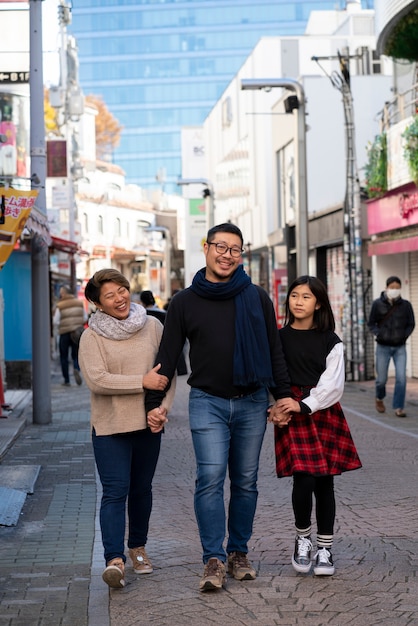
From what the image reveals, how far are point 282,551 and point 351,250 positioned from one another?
17.1 metres

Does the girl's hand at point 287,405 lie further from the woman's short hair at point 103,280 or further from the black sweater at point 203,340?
the woman's short hair at point 103,280

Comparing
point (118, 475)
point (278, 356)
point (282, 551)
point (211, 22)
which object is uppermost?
point (211, 22)

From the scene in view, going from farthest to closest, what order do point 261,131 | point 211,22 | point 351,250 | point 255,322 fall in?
point 211,22 → point 261,131 → point 351,250 → point 255,322

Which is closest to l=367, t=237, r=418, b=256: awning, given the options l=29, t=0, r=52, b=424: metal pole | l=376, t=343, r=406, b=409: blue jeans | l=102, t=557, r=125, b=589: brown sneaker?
l=376, t=343, r=406, b=409: blue jeans

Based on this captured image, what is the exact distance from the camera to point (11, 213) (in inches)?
445

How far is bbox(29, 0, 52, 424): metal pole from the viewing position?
15.4m

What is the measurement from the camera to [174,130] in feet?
531

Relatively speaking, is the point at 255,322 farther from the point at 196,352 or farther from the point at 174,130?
the point at 174,130

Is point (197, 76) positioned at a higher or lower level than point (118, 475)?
higher

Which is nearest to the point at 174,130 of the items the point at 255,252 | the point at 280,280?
the point at 255,252

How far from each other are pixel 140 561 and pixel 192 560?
1.49 feet

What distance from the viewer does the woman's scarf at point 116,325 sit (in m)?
Answer: 6.36

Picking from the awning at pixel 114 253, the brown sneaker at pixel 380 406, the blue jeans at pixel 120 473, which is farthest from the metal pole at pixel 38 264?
the awning at pixel 114 253

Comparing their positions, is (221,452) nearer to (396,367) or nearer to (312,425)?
(312,425)
